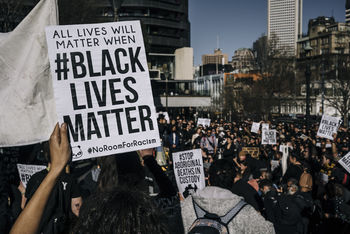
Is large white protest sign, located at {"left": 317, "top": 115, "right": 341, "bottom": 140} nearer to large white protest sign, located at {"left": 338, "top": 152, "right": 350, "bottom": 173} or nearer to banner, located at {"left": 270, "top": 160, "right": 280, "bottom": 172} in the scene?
banner, located at {"left": 270, "top": 160, "right": 280, "bottom": 172}

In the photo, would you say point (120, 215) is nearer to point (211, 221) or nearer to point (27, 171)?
point (211, 221)

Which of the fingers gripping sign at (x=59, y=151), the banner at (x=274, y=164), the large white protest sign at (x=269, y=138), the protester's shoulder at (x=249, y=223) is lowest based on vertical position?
the banner at (x=274, y=164)

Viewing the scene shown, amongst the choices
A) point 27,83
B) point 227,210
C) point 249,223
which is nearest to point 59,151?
point 27,83

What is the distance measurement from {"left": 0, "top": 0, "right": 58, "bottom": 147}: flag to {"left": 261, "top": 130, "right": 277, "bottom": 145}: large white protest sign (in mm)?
12245

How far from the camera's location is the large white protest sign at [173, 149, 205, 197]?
6086 millimetres

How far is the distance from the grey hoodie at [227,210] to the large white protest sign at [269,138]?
11.8m

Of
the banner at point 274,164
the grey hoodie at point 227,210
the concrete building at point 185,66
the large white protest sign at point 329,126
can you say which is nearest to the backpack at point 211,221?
the grey hoodie at point 227,210

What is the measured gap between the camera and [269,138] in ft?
46.9

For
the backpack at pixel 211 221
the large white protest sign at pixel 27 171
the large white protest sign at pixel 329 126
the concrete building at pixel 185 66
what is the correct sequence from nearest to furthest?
the backpack at pixel 211 221
the large white protest sign at pixel 27 171
the large white protest sign at pixel 329 126
the concrete building at pixel 185 66

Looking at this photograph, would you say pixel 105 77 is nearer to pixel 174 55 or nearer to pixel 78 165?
pixel 78 165

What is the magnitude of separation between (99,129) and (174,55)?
5902cm

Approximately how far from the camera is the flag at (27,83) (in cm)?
275

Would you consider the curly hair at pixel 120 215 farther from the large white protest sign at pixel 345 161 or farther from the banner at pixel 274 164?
the banner at pixel 274 164

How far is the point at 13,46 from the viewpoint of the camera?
2.83 m
